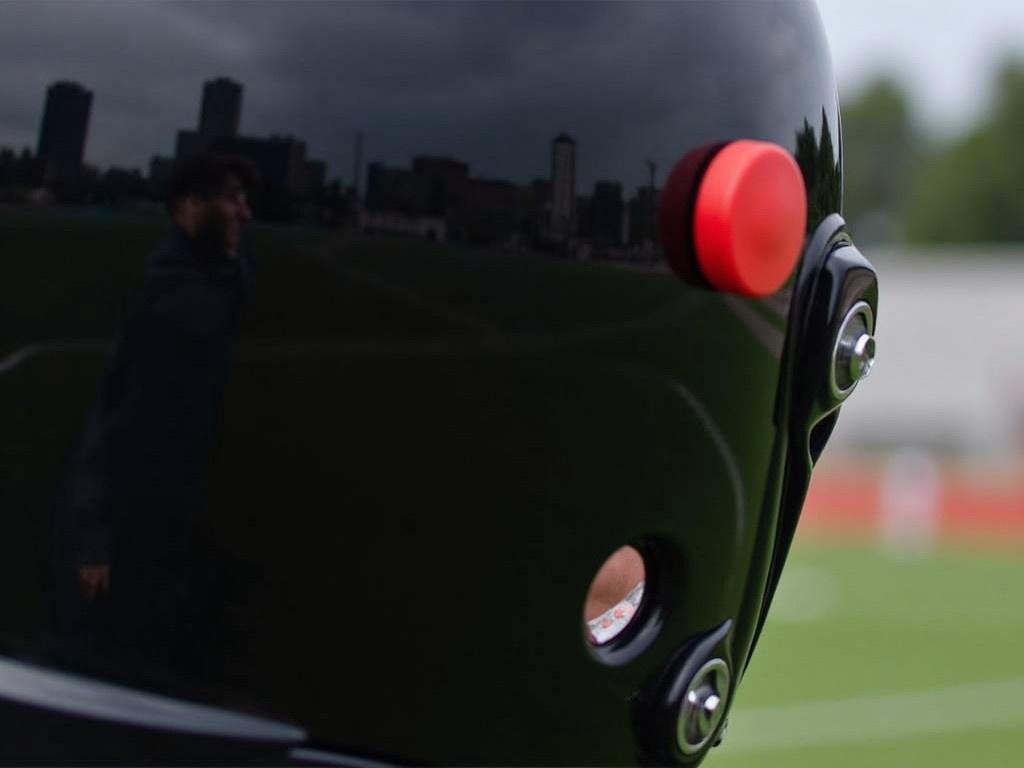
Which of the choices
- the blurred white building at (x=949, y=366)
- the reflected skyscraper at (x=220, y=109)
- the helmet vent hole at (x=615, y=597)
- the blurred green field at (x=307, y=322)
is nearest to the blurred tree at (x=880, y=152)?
the blurred white building at (x=949, y=366)

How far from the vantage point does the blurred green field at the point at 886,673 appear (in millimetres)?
7566

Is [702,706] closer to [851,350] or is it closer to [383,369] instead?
[851,350]

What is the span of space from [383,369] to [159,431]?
15 centimetres

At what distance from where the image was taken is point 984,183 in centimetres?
5472

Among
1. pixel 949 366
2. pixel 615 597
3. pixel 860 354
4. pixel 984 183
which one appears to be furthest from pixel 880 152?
pixel 615 597

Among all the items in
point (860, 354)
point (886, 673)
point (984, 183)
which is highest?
point (984, 183)

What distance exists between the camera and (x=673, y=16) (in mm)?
1223

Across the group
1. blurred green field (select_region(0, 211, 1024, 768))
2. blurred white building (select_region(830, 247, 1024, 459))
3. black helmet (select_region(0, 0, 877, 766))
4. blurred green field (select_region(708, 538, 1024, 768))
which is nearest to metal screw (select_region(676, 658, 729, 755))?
black helmet (select_region(0, 0, 877, 766))

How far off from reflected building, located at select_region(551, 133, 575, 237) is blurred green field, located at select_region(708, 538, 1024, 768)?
6.20 metres

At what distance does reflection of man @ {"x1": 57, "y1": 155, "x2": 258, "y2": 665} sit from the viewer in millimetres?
1070

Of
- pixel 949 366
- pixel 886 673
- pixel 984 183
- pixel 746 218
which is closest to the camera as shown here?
pixel 746 218

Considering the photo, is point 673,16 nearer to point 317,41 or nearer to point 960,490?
point 317,41

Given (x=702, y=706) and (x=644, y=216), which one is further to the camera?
(x=702, y=706)

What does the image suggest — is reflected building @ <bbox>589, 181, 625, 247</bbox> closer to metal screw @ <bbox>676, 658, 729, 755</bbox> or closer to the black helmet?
the black helmet
